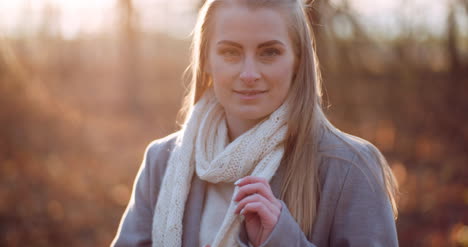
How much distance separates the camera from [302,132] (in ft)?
6.46

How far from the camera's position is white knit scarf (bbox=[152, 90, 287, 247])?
1950 mm

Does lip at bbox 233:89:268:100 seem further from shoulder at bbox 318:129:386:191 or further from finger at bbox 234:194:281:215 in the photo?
finger at bbox 234:194:281:215

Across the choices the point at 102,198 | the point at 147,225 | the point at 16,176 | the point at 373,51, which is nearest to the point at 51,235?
the point at 102,198

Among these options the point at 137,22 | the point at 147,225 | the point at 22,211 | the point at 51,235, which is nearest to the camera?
the point at 147,225

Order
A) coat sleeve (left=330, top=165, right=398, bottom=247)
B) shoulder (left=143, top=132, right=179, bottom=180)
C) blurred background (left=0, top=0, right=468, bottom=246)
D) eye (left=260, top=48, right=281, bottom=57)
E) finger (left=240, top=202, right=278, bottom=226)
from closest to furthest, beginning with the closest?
finger (left=240, top=202, right=278, bottom=226) < coat sleeve (left=330, top=165, right=398, bottom=247) < eye (left=260, top=48, right=281, bottom=57) < shoulder (left=143, top=132, right=179, bottom=180) < blurred background (left=0, top=0, right=468, bottom=246)

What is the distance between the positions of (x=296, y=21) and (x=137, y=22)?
359 inches

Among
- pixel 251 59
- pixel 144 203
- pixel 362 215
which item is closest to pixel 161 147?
pixel 144 203

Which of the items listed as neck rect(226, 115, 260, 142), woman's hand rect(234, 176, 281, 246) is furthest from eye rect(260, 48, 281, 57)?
woman's hand rect(234, 176, 281, 246)

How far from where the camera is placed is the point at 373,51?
7.50 meters

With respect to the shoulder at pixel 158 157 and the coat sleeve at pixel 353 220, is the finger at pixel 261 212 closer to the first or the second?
the coat sleeve at pixel 353 220

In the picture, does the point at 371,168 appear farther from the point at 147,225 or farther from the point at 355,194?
the point at 147,225

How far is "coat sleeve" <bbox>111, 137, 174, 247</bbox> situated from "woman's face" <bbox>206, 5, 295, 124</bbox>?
0.56 metres

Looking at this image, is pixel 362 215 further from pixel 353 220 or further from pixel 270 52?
pixel 270 52

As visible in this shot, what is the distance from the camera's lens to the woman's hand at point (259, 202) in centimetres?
169
